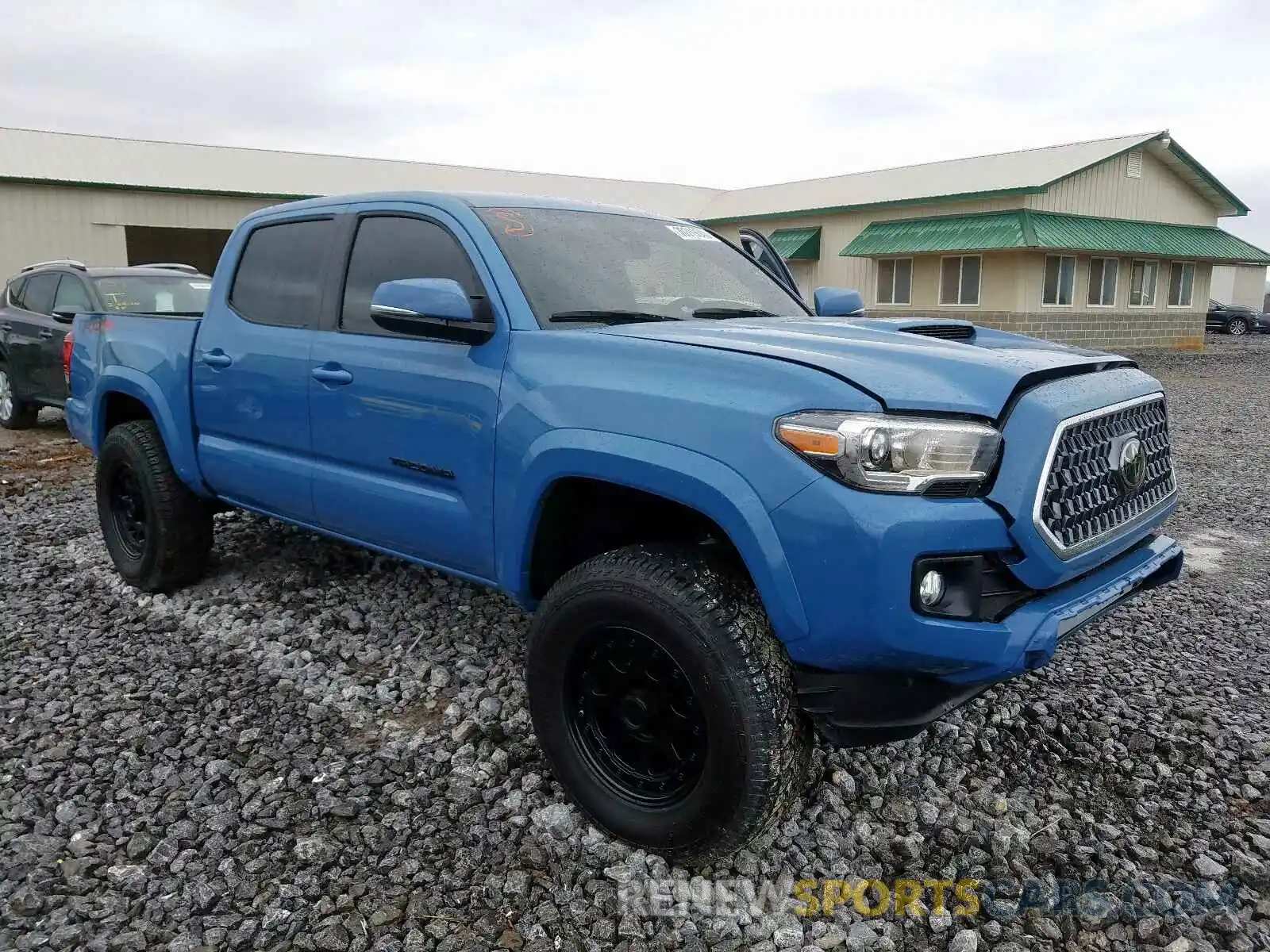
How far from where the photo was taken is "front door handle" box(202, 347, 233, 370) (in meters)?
4.41

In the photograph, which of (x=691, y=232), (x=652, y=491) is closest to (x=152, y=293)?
(x=691, y=232)

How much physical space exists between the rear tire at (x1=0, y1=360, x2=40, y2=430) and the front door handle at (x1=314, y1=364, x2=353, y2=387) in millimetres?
8810

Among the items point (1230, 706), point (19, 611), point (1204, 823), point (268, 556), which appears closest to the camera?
point (1204, 823)

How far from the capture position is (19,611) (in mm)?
5016

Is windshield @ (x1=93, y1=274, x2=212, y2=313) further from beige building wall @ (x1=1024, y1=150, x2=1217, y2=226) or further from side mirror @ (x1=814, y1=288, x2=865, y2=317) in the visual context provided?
beige building wall @ (x1=1024, y1=150, x2=1217, y2=226)

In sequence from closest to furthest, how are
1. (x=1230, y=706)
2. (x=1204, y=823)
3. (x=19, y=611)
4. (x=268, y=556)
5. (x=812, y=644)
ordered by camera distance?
(x=812, y=644), (x=1204, y=823), (x=1230, y=706), (x=19, y=611), (x=268, y=556)

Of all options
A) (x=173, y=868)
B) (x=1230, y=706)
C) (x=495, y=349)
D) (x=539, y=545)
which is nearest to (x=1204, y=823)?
(x=1230, y=706)

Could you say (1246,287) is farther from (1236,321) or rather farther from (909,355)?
(909,355)

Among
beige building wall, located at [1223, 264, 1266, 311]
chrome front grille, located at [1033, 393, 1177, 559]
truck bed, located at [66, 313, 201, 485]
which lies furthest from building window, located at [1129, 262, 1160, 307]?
truck bed, located at [66, 313, 201, 485]

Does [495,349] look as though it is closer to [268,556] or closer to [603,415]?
[603,415]

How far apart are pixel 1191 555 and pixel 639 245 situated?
4.25 metres

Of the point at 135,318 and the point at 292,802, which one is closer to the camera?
the point at 292,802

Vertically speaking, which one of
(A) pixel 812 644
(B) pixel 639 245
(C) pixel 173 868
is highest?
(B) pixel 639 245

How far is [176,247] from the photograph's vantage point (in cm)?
3069
